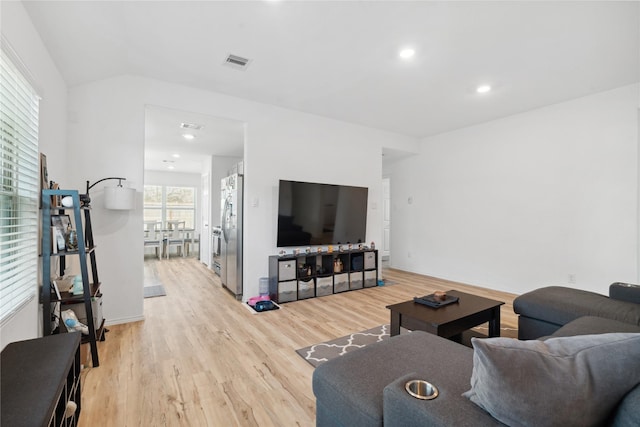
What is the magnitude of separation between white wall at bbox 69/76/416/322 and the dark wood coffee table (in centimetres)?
223

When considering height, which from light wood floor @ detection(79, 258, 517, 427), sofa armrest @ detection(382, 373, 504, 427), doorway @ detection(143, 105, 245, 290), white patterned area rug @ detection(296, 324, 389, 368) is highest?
doorway @ detection(143, 105, 245, 290)

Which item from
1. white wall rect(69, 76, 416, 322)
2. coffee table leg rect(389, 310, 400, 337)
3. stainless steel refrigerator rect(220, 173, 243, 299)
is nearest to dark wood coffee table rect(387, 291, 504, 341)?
coffee table leg rect(389, 310, 400, 337)

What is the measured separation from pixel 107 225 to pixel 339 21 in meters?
2.95

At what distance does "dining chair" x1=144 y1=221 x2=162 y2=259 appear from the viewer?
7645 millimetres

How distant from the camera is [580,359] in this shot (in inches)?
33.0

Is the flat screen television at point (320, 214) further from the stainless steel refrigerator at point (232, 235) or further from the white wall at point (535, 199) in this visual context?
the white wall at point (535, 199)

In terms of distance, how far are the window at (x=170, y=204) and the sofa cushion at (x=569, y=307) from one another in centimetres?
879

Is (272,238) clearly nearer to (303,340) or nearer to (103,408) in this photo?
(303,340)

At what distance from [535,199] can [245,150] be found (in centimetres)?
408

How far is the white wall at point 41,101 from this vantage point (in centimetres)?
173

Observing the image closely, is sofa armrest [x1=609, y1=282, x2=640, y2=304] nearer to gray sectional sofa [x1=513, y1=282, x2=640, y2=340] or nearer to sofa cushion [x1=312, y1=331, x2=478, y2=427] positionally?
gray sectional sofa [x1=513, y1=282, x2=640, y2=340]

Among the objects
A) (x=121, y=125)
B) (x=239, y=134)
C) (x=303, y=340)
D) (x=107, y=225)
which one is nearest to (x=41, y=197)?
(x=107, y=225)

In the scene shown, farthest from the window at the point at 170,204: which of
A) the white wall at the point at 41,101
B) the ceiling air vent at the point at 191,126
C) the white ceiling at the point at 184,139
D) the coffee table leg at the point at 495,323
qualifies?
the coffee table leg at the point at 495,323

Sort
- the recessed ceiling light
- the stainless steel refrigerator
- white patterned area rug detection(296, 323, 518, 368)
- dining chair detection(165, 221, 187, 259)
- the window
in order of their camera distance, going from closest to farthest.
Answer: white patterned area rug detection(296, 323, 518, 368)
the recessed ceiling light
the stainless steel refrigerator
dining chair detection(165, 221, 187, 259)
the window
